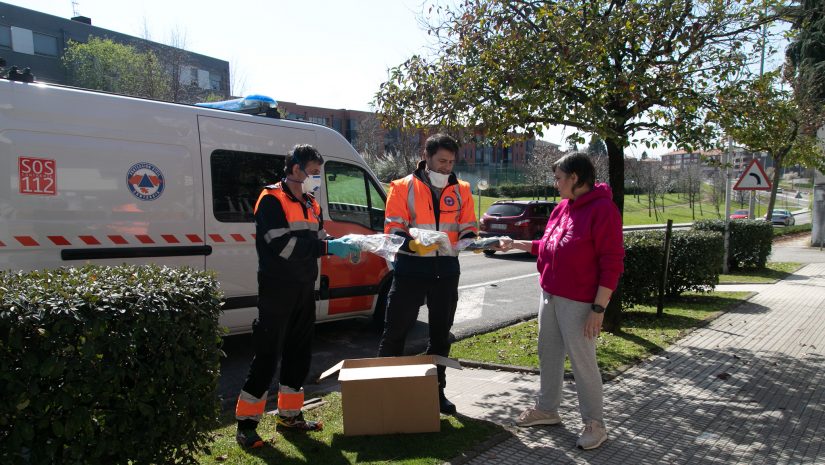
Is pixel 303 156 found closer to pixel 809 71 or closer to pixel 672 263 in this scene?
pixel 672 263

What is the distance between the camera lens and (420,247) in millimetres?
4184

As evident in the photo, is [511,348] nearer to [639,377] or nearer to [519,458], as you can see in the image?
[639,377]

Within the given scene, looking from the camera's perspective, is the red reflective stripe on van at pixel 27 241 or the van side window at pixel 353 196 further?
the van side window at pixel 353 196

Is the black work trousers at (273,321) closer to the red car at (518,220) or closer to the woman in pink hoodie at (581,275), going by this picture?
the woman in pink hoodie at (581,275)

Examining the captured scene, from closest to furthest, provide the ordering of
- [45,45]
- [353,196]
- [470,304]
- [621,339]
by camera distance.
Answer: [621,339] → [353,196] → [470,304] → [45,45]

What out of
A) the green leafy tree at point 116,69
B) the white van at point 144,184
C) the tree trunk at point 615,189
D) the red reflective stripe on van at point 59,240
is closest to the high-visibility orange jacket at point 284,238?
the white van at point 144,184

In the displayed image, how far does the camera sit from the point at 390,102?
7.10m

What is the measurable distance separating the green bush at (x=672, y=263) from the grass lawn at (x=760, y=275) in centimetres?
283

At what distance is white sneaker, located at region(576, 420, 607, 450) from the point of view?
3936mm

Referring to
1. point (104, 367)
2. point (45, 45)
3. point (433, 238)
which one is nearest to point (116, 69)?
point (45, 45)

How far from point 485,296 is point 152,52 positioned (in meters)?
23.8

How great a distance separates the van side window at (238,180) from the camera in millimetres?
6098

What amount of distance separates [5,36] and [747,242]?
43.7m

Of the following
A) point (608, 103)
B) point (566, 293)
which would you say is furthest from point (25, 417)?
point (608, 103)
